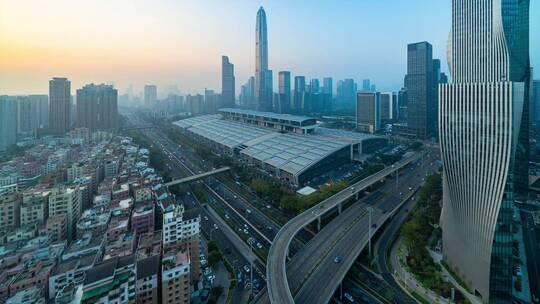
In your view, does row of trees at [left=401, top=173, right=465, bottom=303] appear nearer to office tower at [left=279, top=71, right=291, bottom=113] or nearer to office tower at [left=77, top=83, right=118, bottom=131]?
office tower at [left=77, top=83, right=118, bottom=131]

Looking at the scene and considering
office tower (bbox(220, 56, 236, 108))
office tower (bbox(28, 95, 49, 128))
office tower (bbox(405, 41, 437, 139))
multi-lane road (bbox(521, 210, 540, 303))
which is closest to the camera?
multi-lane road (bbox(521, 210, 540, 303))

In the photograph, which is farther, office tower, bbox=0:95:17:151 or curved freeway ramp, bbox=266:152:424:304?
office tower, bbox=0:95:17:151

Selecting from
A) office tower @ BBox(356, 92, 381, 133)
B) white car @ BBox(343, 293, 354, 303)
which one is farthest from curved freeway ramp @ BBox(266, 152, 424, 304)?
office tower @ BBox(356, 92, 381, 133)

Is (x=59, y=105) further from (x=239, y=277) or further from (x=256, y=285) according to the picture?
(x=256, y=285)

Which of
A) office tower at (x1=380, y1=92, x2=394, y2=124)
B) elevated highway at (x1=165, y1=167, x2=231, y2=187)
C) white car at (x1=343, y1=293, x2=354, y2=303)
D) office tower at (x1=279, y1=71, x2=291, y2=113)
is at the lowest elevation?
white car at (x1=343, y1=293, x2=354, y2=303)

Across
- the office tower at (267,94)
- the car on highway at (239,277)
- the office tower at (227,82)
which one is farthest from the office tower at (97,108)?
the car on highway at (239,277)

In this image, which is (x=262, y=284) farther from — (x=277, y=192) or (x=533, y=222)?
(x=533, y=222)

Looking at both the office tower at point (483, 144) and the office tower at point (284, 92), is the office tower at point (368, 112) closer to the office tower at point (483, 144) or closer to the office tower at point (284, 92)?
the office tower at point (284, 92)

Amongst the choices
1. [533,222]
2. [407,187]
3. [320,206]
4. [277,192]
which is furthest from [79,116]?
[533,222]
